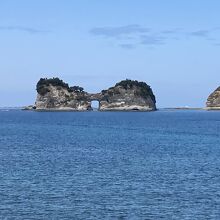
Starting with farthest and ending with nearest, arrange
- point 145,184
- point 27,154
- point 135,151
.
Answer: point 135,151 < point 27,154 < point 145,184

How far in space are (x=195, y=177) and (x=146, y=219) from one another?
19.5 meters

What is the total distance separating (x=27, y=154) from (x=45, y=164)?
13.9 meters

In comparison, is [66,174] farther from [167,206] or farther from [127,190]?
[167,206]

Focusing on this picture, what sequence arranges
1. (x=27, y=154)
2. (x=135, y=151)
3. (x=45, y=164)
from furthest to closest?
(x=135, y=151) → (x=27, y=154) → (x=45, y=164)

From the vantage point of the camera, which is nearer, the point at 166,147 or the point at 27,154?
the point at 27,154

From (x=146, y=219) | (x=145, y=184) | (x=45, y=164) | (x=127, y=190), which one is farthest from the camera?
(x=45, y=164)

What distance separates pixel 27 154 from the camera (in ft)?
274

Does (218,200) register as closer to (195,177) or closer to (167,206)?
(167,206)

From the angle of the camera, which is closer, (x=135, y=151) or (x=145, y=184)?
(x=145, y=184)

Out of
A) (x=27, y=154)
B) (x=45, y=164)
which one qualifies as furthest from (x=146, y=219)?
(x=27, y=154)

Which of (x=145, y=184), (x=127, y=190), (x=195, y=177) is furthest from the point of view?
(x=195, y=177)

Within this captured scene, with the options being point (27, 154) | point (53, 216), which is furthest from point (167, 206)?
point (27, 154)

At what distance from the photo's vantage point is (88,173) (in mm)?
62125

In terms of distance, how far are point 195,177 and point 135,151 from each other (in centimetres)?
3211
